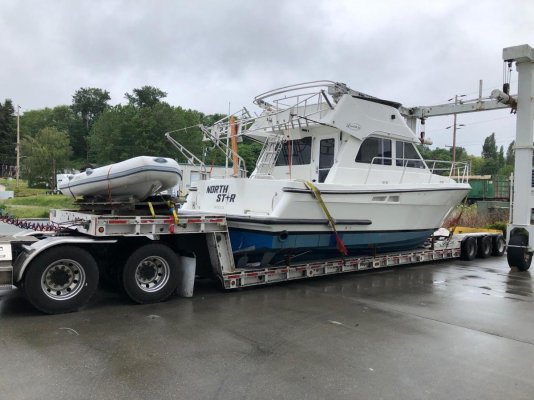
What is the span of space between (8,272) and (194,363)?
296 centimetres

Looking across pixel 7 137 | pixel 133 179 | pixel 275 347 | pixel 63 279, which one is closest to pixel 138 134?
pixel 7 137

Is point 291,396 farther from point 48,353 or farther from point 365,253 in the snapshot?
point 365,253

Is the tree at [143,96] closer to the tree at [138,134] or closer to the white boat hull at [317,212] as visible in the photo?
the tree at [138,134]

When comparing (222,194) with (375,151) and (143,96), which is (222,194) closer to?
(375,151)

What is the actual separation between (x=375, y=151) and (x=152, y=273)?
526 cm

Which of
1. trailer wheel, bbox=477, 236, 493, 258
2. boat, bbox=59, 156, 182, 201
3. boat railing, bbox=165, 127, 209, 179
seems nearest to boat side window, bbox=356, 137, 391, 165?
boat railing, bbox=165, 127, 209, 179

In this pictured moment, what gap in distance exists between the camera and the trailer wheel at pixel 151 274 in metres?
6.36

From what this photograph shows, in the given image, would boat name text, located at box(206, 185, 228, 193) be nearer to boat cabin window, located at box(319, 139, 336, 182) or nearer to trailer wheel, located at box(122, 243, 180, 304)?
boat cabin window, located at box(319, 139, 336, 182)

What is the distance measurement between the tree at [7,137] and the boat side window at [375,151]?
8276cm

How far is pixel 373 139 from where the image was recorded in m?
9.34

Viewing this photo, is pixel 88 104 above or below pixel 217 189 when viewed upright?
above

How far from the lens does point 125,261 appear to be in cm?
642

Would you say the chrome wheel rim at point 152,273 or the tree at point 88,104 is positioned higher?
the tree at point 88,104

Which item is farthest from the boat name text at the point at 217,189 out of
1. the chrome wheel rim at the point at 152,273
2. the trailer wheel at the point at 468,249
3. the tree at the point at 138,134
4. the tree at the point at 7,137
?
the tree at the point at 7,137
